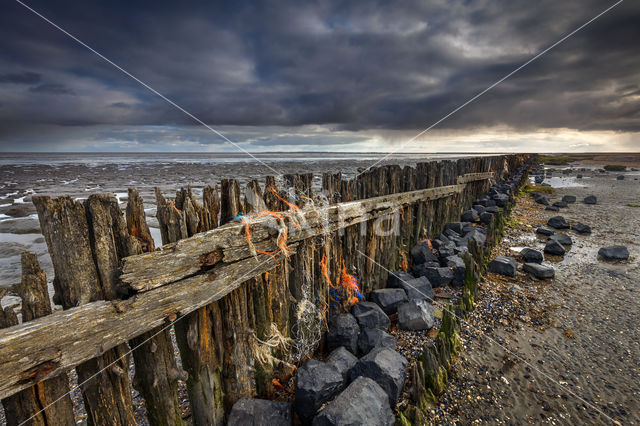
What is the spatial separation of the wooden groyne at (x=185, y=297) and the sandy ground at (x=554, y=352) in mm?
1839

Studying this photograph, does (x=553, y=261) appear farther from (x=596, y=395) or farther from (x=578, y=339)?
(x=596, y=395)

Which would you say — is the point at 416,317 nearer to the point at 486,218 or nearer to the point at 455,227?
the point at 455,227

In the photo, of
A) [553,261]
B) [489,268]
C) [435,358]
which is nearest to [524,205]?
[553,261]

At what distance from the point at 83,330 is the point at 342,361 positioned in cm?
243

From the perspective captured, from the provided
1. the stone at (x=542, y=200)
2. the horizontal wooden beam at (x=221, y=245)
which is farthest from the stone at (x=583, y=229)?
the horizontal wooden beam at (x=221, y=245)

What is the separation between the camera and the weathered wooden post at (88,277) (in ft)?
5.68

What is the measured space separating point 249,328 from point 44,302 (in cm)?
164

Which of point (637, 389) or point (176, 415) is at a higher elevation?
point (176, 415)

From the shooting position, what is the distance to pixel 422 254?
5.88 meters

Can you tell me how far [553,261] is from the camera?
653cm

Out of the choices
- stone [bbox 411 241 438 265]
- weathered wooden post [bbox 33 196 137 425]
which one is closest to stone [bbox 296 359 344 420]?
weathered wooden post [bbox 33 196 137 425]

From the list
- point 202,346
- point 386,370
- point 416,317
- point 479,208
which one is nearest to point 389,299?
point 416,317

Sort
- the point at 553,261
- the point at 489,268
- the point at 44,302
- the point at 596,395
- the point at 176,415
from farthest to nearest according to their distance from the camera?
the point at 553,261
the point at 489,268
the point at 596,395
the point at 176,415
the point at 44,302

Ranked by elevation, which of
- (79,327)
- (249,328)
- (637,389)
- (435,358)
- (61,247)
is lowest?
(637,389)
